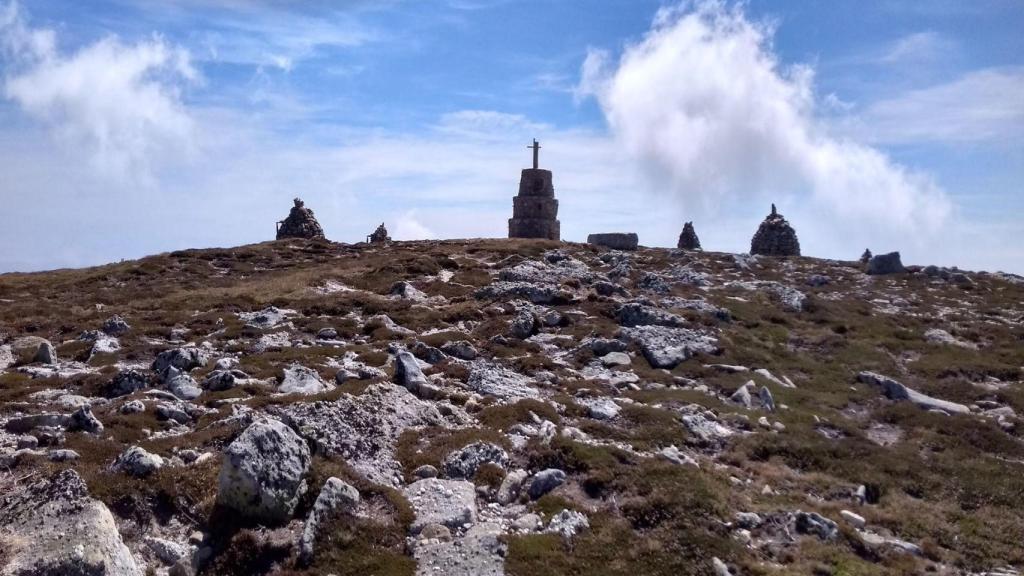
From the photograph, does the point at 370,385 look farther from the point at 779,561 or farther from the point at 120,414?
the point at 779,561

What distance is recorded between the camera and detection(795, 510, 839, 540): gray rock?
47.5ft

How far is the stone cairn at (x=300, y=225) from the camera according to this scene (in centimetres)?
7625

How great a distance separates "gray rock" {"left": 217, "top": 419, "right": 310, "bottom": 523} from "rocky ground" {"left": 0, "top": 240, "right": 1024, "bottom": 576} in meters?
0.05

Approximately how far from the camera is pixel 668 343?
29406 millimetres

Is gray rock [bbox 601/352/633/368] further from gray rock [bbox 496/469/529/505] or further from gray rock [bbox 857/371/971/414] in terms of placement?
gray rock [bbox 496/469/529/505]

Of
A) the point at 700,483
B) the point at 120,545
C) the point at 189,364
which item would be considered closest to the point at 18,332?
the point at 189,364

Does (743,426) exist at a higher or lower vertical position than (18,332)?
lower

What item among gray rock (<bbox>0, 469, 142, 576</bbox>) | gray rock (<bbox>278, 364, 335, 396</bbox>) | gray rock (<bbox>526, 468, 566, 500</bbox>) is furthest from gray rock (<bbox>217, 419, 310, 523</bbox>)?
gray rock (<bbox>278, 364, 335, 396</bbox>)

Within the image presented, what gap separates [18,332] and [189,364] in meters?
11.0

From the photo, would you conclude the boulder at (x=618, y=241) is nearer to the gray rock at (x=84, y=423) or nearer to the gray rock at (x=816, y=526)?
the gray rock at (x=816, y=526)

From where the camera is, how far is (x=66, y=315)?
110ft

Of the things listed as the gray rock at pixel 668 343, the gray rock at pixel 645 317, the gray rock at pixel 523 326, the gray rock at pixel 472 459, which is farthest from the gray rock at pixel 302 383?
the gray rock at pixel 645 317

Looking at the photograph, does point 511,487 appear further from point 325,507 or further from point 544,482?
point 325,507

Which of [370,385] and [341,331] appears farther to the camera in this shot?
[341,331]
